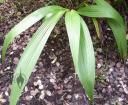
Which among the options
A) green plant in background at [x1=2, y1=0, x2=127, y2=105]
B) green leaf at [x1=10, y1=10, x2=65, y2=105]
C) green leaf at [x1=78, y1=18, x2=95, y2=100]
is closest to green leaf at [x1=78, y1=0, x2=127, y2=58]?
green plant in background at [x1=2, y1=0, x2=127, y2=105]

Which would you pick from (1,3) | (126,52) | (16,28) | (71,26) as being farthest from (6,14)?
(126,52)

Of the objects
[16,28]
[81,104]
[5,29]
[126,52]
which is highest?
[16,28]

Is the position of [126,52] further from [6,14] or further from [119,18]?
[6,14]

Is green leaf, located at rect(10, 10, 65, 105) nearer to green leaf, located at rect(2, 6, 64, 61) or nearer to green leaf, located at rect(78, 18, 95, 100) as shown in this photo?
green leaf, located at rect(2, 6, 64, 61)

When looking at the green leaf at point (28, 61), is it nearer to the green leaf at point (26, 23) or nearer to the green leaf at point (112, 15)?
the green leaf at point (26, 23)

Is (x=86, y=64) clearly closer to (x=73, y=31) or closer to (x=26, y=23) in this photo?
(x=73, y=31)

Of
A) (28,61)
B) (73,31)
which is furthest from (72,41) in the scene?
(28,61)

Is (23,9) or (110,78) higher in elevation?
(23,9)

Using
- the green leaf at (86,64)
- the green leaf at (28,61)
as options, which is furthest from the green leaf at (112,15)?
the green leaf at (28,61)
